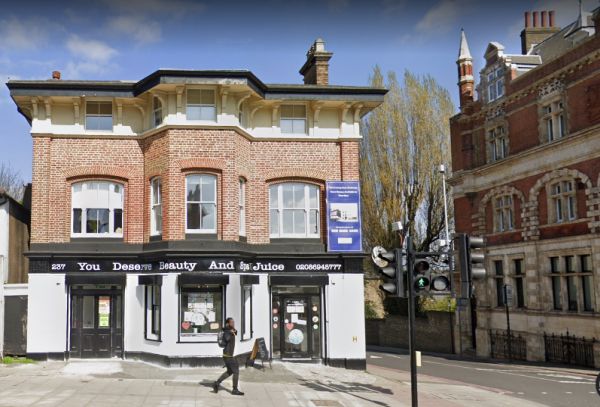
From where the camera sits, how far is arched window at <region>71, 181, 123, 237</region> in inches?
789

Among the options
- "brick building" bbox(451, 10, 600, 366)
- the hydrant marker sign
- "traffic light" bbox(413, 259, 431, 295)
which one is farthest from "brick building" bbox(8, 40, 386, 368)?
"brick building" bbox(451, 10, 600, 366)

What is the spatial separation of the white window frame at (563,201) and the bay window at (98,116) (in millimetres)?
20254

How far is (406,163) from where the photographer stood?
132 ft

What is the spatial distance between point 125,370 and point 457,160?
2615cm

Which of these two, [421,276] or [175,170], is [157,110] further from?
[421,276]

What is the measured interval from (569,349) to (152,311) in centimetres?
1906

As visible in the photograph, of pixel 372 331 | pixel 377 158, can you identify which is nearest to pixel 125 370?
pixel 377 158

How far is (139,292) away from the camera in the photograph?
64.7 ft

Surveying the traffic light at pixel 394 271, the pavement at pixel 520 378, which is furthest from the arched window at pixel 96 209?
the traffic light at pixel 394 271

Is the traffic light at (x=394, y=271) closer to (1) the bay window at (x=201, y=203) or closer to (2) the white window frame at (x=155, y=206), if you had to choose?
(1) the bay window at (x=201, y=203)

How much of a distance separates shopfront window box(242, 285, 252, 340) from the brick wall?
65.4 inches

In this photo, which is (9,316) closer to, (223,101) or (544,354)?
(223,101)

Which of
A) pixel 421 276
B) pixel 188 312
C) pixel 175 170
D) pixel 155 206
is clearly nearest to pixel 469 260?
pixel 421 276

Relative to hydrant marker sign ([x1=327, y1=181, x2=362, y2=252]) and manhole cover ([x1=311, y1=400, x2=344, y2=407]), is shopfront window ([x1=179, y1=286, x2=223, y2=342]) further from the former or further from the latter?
manhole cover ([x1=311, y1=400, x2=344, y2=407])
